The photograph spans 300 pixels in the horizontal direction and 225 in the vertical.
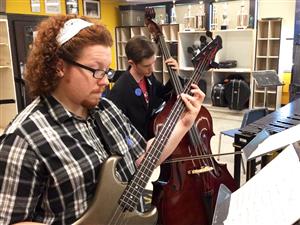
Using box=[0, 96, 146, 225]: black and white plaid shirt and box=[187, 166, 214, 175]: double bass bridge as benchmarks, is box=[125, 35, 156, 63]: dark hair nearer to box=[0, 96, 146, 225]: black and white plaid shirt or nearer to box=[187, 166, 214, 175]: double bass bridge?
box=[187, 166, 214, 175]: double bass bridge

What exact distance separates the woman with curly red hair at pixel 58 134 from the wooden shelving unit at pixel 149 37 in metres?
5.50

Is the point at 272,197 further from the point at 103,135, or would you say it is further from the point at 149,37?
the point at 149,37

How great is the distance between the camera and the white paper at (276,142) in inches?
40.6

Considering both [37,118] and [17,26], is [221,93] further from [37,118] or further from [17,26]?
[37,118]

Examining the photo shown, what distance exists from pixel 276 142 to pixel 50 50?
0.85 meters

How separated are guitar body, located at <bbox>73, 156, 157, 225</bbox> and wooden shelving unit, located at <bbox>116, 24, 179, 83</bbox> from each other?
552 centimetres

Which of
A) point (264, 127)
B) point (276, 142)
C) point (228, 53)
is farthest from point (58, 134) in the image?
point (228, 53)

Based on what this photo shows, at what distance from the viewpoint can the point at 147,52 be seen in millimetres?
1964

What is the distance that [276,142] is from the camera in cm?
108

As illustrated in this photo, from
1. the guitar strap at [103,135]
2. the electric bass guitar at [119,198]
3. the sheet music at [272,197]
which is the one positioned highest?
the guitar strap at [103,135]

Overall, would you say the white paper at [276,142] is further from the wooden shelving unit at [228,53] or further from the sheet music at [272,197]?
the wooden shelving unit at [228,53]

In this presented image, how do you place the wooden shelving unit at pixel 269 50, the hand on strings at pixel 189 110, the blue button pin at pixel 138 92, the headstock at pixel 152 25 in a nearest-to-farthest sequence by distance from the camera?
the hand on strings at pixel 189 110 < the blue button pin at pixel 138 92 < the headstock at pixel 152 25 < the wooden shelving unit at pixel 269 50

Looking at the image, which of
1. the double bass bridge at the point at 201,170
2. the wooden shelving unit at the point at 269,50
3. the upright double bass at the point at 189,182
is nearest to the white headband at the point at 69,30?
the upright double bass at the point at 189,182

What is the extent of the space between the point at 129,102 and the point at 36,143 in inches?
43.0
